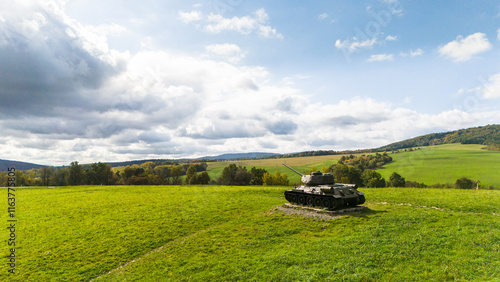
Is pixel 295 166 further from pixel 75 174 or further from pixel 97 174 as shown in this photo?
pixel 75 174

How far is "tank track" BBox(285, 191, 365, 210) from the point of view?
18844mm

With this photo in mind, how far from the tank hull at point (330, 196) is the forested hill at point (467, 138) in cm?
9716

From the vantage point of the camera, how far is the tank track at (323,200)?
61.8ft

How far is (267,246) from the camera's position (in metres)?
14.0

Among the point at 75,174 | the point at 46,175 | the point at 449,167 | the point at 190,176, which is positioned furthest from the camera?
the point at 46,175

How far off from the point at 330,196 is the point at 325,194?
0.42m

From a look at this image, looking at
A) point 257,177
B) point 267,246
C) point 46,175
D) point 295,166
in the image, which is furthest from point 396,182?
point 46,175

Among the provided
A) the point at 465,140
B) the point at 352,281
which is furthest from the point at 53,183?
the point at 465,140

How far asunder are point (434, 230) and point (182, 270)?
45.0 feet

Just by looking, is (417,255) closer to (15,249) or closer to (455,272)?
(455,272)

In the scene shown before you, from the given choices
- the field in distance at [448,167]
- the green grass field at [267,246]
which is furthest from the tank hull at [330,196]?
the field in distance at [448,167]

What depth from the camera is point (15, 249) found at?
55.7 ft

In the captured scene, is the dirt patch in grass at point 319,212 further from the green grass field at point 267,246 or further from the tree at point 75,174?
the tree at point 75,174

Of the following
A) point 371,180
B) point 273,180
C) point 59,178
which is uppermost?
point 59,178
